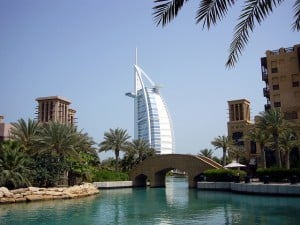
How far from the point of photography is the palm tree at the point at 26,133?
44125 millimetres

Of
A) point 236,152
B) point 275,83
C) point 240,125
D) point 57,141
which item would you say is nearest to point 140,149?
point 236,152

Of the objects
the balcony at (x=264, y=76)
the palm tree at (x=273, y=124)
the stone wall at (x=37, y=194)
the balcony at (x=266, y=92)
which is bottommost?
the stone wall at (x=37, y=194)

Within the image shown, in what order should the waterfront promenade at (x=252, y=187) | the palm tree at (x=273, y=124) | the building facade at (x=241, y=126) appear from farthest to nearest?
the building facade at (x=241, y=126) → the palm tree at (x=273, y=124) → the waterfront promenade at (x=252, y=187)

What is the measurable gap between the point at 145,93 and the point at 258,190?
126 metres

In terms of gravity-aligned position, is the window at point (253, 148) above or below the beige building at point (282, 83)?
below

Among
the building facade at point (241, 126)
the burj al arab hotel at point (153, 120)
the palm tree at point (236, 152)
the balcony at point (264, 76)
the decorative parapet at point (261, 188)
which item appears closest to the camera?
the decorative parapet at point (261, 188)

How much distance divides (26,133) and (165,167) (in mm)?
24952

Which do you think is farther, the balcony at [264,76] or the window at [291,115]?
the balcony at [264,76]

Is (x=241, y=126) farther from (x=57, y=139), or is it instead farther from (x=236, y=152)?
(x=57, y=139)

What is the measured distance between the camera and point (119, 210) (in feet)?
94.3

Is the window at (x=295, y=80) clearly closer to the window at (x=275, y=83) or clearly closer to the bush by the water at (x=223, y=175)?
the window at (x=275, y=83)

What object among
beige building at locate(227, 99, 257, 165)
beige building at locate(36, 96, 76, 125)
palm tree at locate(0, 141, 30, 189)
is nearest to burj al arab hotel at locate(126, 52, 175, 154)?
beige building at locate(36, 96, 76, 125)

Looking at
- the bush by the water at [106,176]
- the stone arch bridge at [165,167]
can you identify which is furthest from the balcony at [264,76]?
the bush by the water at [106,176]

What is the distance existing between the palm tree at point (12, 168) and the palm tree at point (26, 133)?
5.21 m
